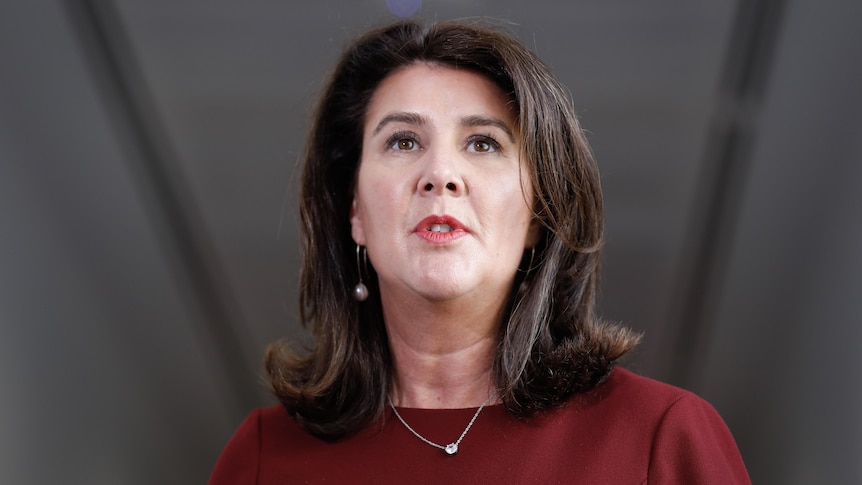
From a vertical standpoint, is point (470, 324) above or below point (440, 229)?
below

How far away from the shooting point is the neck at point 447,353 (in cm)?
181

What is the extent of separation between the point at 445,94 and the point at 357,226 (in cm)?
33

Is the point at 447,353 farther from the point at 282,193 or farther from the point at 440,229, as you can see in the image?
the point at 282,193

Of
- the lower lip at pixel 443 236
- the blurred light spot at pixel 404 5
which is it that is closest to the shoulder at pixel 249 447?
the lower lip at pixel 443 236

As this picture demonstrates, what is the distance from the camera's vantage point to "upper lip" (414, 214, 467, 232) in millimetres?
1697

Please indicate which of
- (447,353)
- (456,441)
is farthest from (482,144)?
(456,441)

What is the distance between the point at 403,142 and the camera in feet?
6.06

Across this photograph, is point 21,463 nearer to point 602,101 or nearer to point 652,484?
point 652,484

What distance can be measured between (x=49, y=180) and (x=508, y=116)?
171cm

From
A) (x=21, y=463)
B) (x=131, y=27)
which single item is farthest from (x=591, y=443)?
(x=131, y=27)

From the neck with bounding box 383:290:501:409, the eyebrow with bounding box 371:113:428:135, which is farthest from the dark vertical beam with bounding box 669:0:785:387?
the neck with bounding box 383:290:501:409

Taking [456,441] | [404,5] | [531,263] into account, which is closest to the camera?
[456,441]

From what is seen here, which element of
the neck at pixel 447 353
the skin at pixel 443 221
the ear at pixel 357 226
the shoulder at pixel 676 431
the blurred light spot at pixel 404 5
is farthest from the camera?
the blurred light spot at pixel 404 5

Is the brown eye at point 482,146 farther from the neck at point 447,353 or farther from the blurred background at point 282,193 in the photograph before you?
the blurred background at point 282,193
